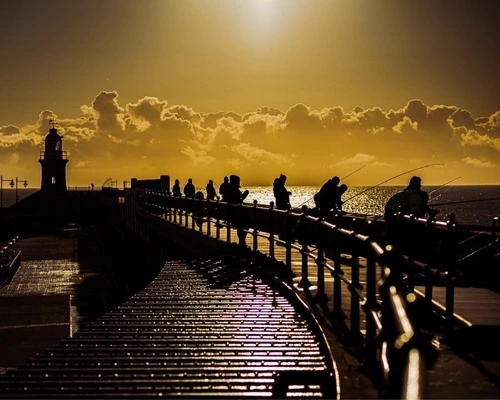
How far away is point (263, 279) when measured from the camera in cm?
1548

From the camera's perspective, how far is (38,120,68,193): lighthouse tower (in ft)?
333

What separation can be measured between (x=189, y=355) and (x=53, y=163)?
95.4 meters

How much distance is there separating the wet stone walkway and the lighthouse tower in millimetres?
90627

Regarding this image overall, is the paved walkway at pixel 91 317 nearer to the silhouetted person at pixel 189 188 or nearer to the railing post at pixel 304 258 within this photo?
the railing post at pixel 304 258

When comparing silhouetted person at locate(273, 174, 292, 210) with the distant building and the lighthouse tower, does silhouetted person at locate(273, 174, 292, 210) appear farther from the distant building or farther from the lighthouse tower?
the lighthouse tower

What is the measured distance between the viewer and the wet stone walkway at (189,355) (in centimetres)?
746

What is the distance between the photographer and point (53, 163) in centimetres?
10156

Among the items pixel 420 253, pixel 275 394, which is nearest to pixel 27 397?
pixel 275 394

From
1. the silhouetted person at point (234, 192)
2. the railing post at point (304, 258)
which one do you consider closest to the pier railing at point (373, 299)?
the railing post at point (304, 258)

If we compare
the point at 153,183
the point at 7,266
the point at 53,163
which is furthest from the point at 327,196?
the point at 53,163

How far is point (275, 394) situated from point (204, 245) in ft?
62.2

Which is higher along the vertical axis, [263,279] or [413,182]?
[413,182]

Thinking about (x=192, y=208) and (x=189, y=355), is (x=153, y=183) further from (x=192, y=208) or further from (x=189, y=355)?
(x=189, y=355)

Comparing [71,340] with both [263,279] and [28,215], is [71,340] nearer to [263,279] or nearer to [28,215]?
[263,279]
